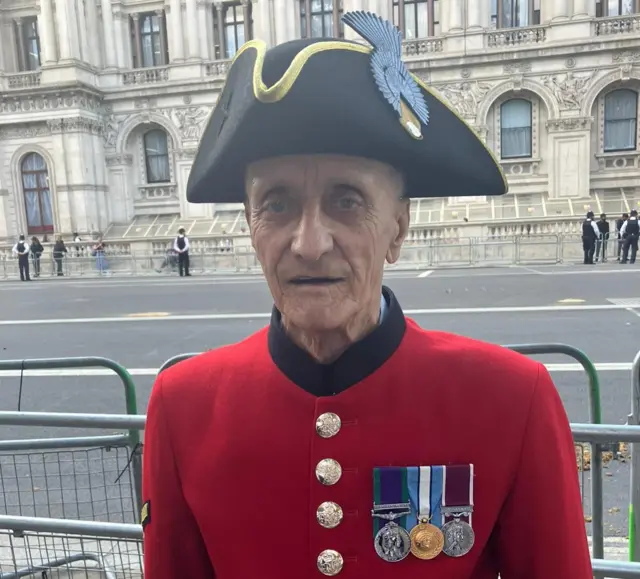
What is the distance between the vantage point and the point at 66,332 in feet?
34.4

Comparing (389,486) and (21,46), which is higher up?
(21,46)

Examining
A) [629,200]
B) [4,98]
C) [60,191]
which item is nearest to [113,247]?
[60,191]

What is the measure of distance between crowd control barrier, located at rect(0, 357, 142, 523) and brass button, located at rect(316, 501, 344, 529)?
1.57m

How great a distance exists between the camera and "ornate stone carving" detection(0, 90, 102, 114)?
2898cm

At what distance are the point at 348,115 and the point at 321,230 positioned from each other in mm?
245

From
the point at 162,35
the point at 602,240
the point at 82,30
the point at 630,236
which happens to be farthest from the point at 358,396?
the point at 162,35

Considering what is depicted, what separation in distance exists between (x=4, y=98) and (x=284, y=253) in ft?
111

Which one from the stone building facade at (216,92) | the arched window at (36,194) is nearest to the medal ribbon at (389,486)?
the stone building facade at (216,92)

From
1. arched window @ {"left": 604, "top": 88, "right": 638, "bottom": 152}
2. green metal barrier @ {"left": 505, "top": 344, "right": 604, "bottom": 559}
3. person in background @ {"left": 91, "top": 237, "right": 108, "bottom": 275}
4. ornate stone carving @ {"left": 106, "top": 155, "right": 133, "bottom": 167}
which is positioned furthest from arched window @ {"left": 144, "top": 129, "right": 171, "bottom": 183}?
green metal barrier @ {"left": 505, "top": 344, "right": 604, "bottom": 559}

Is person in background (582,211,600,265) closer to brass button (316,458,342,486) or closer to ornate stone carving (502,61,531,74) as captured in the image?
ornate stone carving (502,61,531,74)

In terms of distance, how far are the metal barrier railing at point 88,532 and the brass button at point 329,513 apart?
1.44 m

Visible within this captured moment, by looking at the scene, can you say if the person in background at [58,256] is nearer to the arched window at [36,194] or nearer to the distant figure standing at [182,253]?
the arched window at [36,194]

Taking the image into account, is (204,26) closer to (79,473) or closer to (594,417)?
(79,473)

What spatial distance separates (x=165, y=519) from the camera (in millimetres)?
1464
